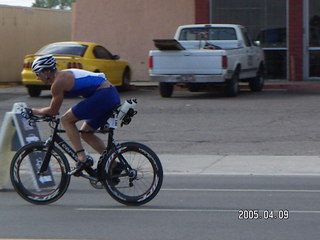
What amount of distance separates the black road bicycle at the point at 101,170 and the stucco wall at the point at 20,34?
19494 millimetres

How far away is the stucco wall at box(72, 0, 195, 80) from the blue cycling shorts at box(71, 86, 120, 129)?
17.5 meters

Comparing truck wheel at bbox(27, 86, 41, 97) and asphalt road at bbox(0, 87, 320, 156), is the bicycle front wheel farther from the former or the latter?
truck wheel at bbox(27, 86, 41, 97)

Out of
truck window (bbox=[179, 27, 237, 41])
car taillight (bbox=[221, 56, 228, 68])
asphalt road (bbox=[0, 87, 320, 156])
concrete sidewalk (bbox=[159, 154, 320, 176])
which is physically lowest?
concrete sidewalk (bbox=[159, 154, 320, 176])

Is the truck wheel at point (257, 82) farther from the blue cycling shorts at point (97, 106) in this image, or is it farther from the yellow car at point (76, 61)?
the blue cycling shorts at point (97, 106)

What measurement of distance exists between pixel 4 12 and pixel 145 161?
66.7 ft

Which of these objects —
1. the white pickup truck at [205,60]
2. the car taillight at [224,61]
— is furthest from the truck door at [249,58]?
the car taillight at [224,61]

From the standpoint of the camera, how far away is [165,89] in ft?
72.6

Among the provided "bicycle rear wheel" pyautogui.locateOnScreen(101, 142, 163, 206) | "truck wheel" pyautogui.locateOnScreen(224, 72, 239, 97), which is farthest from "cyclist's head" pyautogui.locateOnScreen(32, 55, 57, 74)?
"truck wheel" pyautogui.locateOnScreen(224, 72, 239, 97)

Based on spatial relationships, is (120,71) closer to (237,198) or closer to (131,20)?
(131,20)

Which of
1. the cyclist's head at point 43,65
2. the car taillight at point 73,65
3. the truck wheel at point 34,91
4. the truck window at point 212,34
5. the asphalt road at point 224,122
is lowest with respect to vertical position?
the asphalt road at point 224,122

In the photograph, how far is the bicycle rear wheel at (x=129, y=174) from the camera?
8977mm

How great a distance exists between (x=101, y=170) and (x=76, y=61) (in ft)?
43.0

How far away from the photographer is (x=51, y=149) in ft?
30.1

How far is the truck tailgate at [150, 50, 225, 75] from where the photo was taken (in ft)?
67.9
